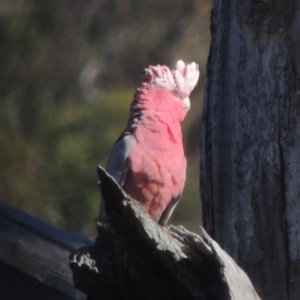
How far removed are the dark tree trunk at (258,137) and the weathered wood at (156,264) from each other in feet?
0.76

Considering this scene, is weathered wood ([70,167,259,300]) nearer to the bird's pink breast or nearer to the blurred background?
the bird's pink breast

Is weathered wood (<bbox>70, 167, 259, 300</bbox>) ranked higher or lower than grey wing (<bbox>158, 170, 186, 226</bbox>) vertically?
lower

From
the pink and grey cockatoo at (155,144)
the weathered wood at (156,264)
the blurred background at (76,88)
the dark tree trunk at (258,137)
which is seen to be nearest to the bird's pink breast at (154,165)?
the pink and grey cockatoo at (155,144)

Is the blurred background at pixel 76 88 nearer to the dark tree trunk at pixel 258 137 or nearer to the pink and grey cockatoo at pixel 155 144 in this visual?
the pink and grey cockatoo at pixel 155 144

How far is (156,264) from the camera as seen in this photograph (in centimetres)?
150

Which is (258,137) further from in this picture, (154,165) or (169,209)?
(169,209)

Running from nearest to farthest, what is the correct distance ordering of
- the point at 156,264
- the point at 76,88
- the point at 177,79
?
the point at 156,264 < the point at 177,79 < the point at 76,88

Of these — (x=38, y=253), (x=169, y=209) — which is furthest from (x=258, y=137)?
(x=169, y=209)

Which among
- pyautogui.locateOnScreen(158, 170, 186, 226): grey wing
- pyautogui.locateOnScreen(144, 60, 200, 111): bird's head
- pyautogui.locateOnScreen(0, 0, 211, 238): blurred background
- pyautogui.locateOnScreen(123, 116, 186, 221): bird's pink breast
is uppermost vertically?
pyautogui.locateOnScreen(0, 0, 211, 238): blurred background

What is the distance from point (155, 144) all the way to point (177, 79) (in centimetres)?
27

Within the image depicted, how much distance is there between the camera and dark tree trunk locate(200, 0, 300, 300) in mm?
1655

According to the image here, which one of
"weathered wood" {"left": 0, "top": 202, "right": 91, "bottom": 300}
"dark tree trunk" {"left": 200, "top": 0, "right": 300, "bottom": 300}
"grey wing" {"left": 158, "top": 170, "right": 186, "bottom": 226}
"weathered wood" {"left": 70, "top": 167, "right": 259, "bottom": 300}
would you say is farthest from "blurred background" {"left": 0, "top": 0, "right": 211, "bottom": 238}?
"weathered wood" {"left": 70, "top": 167, "right": 259, "bottom": 300}

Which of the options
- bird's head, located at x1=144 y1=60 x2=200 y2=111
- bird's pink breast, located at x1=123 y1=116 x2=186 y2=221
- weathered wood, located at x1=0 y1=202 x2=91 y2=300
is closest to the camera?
weathered wood, located at x1=0 y1=202 x2=91 y2=300

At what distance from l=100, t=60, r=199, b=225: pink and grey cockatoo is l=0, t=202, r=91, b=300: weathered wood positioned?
0.40 m
